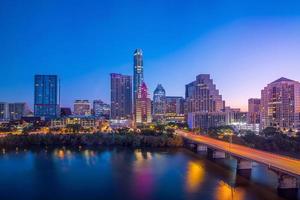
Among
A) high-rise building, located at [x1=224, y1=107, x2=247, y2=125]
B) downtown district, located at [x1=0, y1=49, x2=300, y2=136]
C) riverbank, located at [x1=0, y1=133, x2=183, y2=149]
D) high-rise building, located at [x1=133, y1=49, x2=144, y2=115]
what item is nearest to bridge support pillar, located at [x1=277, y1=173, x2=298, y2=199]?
riverbank, located at [x1=0, y1=133, x2=183, y2=149]

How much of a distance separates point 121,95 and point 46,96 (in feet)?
118

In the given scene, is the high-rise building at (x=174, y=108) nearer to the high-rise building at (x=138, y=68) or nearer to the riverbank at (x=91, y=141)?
the high-rise building at (x=138, y=68)

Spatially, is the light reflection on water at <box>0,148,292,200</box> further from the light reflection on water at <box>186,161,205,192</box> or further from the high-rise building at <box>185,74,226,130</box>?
the high-rise building at <box>185,74,226,130</box>

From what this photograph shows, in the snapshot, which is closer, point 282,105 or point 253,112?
point 282,105

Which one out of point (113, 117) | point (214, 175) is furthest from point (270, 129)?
point (113, 117)

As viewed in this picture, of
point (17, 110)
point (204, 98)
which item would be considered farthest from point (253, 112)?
point (17, 110)

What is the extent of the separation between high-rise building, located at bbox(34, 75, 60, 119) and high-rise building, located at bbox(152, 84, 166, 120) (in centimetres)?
4306

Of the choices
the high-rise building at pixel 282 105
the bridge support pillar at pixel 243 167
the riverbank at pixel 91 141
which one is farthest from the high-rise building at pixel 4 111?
the bridge support pillar at pixel 243 167

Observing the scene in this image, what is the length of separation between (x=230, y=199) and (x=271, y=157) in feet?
19.6

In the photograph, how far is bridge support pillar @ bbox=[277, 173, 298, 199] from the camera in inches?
834

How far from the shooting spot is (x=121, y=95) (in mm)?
166000

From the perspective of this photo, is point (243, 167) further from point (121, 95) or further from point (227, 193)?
point (121, 95)

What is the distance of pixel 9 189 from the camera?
966 inches

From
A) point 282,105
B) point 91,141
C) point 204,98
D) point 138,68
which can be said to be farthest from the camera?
point 138,68
